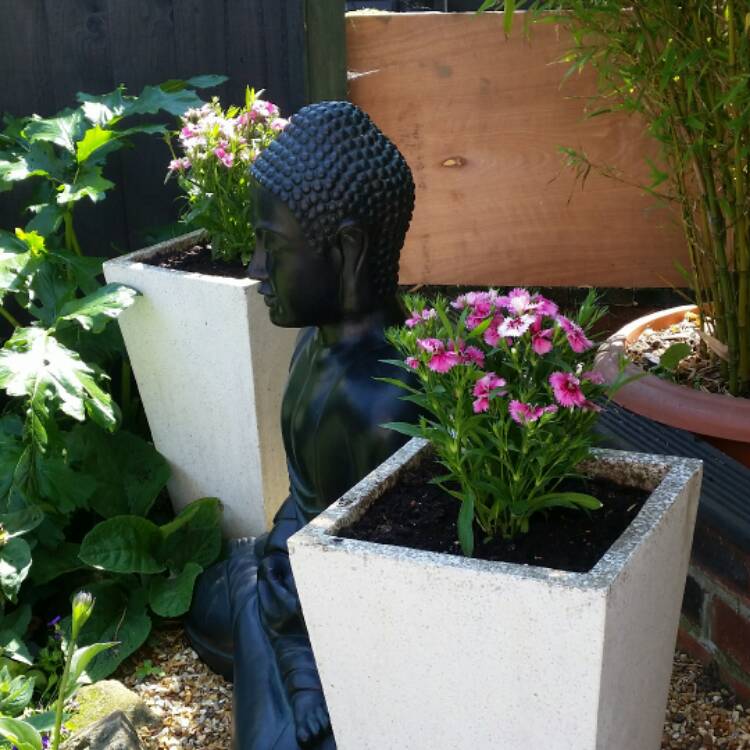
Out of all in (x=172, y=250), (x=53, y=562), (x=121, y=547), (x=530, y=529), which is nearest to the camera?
(x=530, y=529)

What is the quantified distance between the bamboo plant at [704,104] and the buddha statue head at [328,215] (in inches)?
32.8

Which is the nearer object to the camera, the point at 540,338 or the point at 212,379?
the point at 540,338

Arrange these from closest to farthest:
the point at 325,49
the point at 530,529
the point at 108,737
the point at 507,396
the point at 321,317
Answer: the point at 507,396
the point at 530,529
the point at 321,317
the point at 108,737
the point at 325,49

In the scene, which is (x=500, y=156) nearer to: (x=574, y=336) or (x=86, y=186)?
(x=86, y=186)

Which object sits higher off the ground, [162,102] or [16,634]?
[162,102]

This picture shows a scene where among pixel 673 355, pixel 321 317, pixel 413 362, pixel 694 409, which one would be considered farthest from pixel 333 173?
pixel 673 355

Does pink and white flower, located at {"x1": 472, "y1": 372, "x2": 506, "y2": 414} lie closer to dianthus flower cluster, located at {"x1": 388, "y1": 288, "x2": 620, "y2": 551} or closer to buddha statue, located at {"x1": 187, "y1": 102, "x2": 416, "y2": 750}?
dianthus flower cluster, located at {"x1": 388, "y1": 288, "x2": 620, "y2": 551}

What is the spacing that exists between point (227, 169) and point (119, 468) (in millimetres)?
935

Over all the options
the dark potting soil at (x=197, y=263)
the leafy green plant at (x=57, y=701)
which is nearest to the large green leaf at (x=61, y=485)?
the leafy green plant at (x=57, y=701)

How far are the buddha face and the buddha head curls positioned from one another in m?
0.02

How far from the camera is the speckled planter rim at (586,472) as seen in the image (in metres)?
1.57

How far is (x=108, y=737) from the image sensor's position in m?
2.42

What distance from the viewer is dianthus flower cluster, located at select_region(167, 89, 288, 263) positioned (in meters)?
3.19

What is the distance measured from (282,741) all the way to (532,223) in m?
2.51
